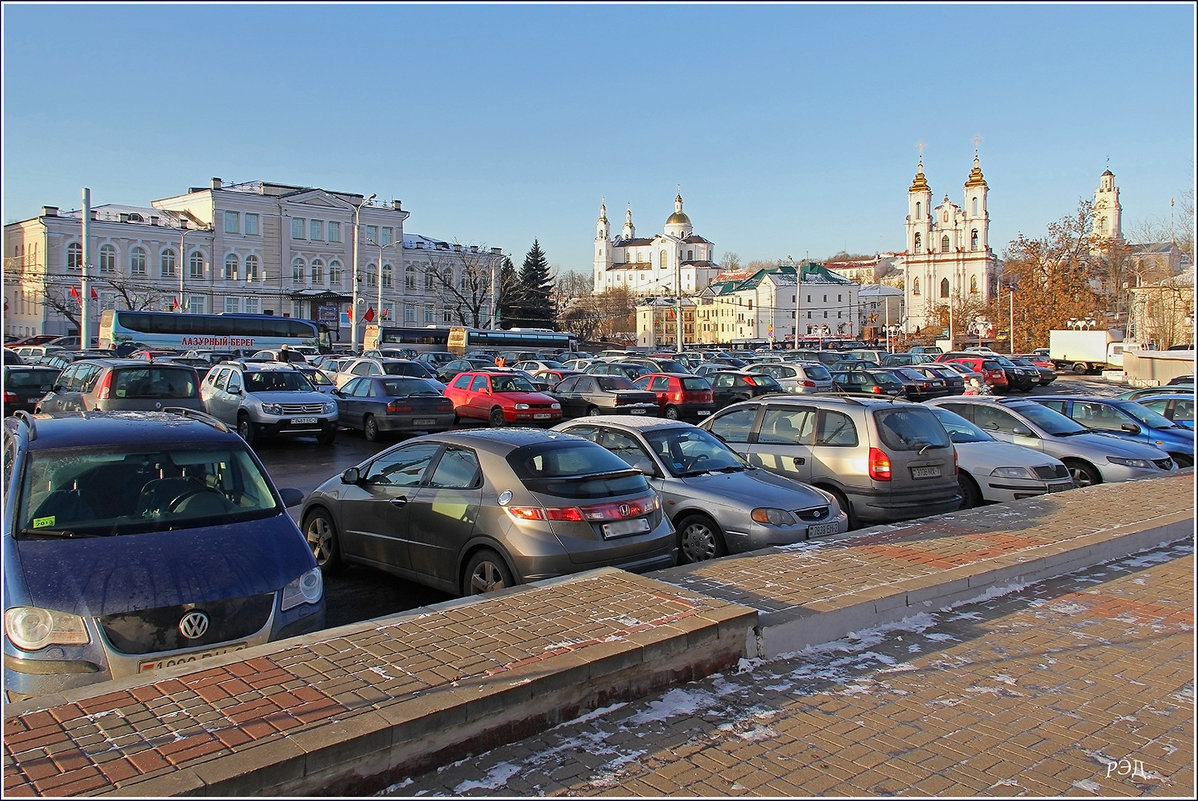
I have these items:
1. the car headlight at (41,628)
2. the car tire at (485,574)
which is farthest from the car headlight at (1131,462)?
the car headlight at (41,628)

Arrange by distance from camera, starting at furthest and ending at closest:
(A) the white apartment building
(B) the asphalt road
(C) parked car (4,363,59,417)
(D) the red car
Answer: (A) the white apartment building → (D) the red car → (C) parked car (4,363,59,417) → (B) the asphalt road

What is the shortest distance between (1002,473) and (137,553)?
10.3 metres

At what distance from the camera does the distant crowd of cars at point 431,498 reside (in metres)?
5.04

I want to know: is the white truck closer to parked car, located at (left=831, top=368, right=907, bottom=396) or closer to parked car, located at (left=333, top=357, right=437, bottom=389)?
parked car, located at (left=831, top=368, right=907, bottom=396)

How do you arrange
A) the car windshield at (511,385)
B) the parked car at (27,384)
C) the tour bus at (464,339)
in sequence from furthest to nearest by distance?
1. the tour bus at (464,339)
2. the car windshield at (511,385)
3. the parked car at (27,384)

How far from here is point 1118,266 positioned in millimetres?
64625

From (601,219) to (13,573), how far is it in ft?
597

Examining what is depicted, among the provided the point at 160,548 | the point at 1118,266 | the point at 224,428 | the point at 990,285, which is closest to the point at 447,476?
the point at 224,428

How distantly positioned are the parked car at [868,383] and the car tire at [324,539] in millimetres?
23966

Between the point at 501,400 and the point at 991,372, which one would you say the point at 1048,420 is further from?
the point at 991,372

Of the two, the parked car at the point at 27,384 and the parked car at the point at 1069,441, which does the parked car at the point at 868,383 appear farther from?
the parked car at the point at 27,384

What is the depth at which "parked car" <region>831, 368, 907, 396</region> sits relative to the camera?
30.8 metres

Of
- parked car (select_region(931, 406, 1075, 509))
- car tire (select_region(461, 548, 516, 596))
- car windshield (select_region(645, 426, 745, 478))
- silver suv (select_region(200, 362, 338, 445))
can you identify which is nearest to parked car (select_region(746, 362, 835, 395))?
silver suv (select_region(200, 362, 338, 445))

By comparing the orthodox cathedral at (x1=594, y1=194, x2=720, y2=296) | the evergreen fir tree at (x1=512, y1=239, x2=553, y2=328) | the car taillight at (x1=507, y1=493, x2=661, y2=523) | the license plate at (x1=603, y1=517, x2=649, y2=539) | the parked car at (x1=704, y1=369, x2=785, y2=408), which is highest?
the orthodox cathedral at (x1=594, y1=194, x2=720, y2=296)
